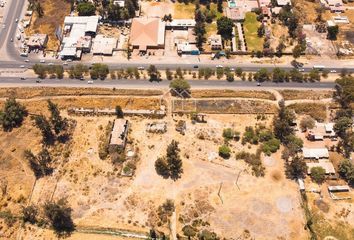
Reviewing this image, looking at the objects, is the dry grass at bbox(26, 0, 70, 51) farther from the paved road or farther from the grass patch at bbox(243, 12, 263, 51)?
the grass patch at bbox(243, 12, 263, 51)

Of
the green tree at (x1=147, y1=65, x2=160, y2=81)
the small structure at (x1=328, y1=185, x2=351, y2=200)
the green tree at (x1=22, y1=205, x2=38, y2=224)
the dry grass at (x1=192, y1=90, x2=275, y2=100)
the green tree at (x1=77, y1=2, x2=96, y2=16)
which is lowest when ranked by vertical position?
the green tree at (x1=22, y1=205, x2=38, y2=224)

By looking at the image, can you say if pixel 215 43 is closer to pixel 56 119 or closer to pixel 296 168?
pixel 296 168

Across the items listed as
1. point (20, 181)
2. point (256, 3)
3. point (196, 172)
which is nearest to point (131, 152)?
point (196, 172)

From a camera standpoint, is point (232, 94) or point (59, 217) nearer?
point (59, 217)

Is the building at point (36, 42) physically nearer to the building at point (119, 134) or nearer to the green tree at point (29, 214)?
the building at point (119, 134)

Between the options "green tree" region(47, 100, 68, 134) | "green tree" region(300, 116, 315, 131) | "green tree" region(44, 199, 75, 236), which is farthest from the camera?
"green tree" region(300, 116, 315, 131)

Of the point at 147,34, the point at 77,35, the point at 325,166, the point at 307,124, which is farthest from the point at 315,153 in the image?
the point at 77,35

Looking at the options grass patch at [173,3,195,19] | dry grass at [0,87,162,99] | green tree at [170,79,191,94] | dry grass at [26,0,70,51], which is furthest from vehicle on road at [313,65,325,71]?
dry grass at [26,0,70,51]

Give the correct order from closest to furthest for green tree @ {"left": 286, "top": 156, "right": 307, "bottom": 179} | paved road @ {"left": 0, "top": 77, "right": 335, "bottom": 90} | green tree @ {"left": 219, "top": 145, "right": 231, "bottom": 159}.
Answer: green tree @ {"left": 286, "top": 156, "right": 307, "bottom": 179} → green tree @ {"left": 219, "top": 145, "right": 231, "bottom": 159} → paved road @ {"left": 0, "top": 77, "right": 335, "bottom": 90}
